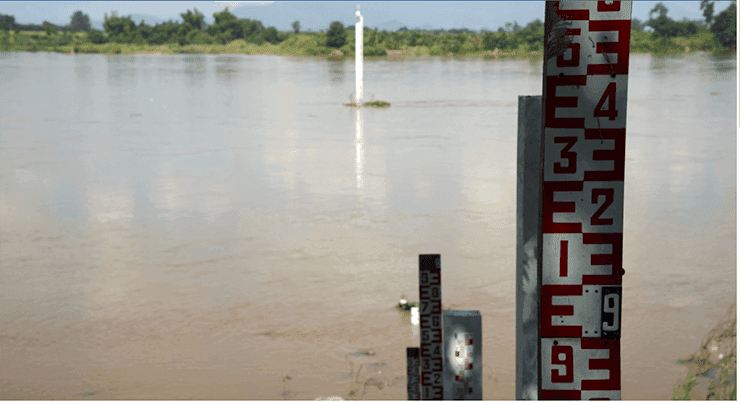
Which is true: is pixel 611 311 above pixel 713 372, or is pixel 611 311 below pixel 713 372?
above

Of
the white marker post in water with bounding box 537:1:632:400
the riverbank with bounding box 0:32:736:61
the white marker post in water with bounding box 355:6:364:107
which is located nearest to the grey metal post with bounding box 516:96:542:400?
the white marker post in water with bounding box 537:1:632:400

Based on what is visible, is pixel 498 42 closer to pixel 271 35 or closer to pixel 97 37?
pixel 271 35

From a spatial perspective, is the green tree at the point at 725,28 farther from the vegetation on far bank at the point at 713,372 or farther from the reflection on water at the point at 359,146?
the vegetation on far bank at the point at 713,372

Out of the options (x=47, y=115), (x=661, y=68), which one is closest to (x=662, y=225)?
(x=47, y=115)

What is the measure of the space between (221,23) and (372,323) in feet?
342

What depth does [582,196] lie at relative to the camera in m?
1.99

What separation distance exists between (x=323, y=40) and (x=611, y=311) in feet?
306

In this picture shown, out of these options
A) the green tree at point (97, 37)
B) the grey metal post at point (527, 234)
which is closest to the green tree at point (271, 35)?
the green tree at point (97, 37)

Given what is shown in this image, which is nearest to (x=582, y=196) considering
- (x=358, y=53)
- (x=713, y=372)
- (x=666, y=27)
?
(x=713, y=372)

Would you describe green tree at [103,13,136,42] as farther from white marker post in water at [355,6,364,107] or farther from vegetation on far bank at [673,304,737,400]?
vegetation on far bank at [673,304,737,400]

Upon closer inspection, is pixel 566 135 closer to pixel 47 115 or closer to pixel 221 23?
pixel 47 115

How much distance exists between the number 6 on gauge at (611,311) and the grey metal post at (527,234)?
0.90 ft

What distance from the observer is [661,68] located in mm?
56406

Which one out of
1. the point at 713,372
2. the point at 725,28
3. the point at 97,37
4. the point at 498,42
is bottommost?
the point at 713,372
